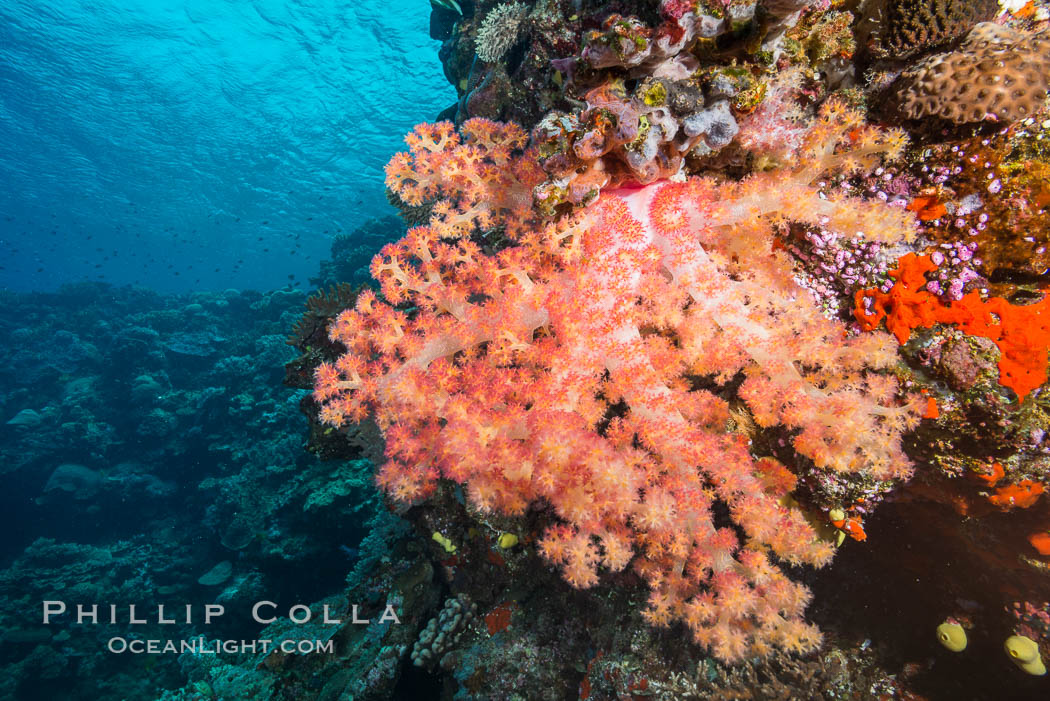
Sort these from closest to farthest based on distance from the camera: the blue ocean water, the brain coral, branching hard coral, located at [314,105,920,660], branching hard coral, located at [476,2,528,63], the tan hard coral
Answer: the tan hard coral
the brain coral
branching hard coral, located at [314,105,920,660]
branching hard coral, located at [476,2,528,63]
the blue ocean water

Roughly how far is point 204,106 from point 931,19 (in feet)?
178

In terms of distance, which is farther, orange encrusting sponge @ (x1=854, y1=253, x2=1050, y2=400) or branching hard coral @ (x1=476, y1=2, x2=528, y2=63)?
branching hard coral @ (x1=476, y1=2, x2=528, y2=63)

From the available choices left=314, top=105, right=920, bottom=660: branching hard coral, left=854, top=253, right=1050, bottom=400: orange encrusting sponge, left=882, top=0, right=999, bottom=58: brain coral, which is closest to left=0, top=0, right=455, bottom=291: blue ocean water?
left=882, top=0, right=999, bottom=58: brain coral

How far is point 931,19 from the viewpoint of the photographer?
277cm

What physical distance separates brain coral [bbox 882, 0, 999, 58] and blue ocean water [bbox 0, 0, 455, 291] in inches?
1419

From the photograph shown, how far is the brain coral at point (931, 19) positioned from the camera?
2740mm

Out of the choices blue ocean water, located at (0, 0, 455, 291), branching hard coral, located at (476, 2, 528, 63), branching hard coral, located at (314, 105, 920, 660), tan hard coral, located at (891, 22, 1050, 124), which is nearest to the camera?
tan hard coral, located at (891, 22, 1050, 124)

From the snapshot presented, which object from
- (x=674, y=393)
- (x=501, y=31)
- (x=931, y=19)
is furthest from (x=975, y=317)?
(x=501, y=31)

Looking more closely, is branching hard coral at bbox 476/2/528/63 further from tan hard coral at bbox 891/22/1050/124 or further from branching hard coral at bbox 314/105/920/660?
tan hard coral at bbox 891/22/1050/124

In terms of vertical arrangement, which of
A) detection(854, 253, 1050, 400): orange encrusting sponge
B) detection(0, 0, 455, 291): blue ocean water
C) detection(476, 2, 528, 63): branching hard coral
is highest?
detection(476, 2, 528, 63): branching hard coral

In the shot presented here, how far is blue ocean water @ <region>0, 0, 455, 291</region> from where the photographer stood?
30.8 metres

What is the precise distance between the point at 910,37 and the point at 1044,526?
340 cm

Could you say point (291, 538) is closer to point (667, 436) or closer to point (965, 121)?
point (667, 436)

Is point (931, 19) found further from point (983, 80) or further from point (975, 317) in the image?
point (975, 317)
